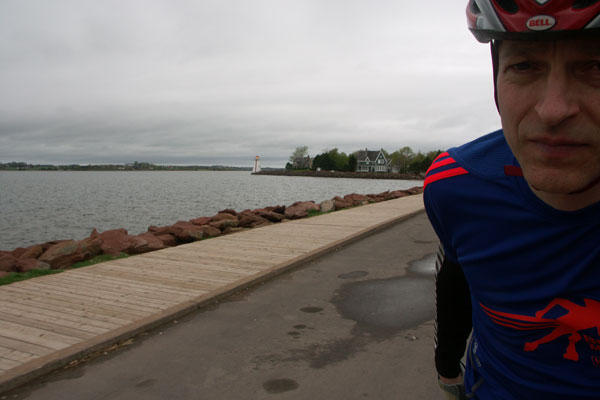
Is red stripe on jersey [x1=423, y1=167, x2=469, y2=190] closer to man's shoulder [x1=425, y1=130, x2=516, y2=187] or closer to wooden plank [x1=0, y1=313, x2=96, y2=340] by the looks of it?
man's shoulder [x1=425, y1=130, x2=516, y2=187]

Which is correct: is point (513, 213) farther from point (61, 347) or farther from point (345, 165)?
point (345, 165)

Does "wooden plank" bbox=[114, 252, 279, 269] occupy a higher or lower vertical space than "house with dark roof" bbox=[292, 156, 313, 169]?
lower

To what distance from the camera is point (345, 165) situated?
6467 inches

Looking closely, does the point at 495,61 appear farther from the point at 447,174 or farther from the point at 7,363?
the point at 7,363

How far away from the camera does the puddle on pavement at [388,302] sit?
5695 millimetres

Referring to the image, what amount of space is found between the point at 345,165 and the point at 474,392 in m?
164

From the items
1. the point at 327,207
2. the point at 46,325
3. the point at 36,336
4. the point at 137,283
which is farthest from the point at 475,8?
the point at 327,207

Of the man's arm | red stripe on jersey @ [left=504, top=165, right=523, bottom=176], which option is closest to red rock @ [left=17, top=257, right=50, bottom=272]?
the man's arm

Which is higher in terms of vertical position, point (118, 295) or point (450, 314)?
point (450, 314)

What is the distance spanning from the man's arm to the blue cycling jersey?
0.25m

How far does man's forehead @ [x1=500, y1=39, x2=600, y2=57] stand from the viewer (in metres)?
1.04

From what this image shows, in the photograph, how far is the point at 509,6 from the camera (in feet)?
3.86

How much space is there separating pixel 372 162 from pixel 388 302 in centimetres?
15300

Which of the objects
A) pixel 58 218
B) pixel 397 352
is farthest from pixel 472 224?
pixel 58 218
